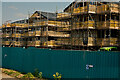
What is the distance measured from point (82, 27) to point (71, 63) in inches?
373

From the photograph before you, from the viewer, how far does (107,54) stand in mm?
11508

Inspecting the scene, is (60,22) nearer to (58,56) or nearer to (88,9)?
(88,9)

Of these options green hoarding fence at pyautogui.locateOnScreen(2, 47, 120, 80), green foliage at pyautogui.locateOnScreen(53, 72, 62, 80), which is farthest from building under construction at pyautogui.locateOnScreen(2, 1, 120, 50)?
green foliage at pyautogui.locateOnScreen(53, 72, 62, 80)

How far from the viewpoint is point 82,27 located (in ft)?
74.5

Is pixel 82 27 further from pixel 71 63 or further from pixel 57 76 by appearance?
pixel 71 63

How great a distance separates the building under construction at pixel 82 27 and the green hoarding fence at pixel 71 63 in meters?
7.13

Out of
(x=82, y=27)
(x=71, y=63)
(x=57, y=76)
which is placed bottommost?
(x=57, y=76)

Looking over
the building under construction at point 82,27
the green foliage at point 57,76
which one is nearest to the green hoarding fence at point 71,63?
the green foliage at point 57,76

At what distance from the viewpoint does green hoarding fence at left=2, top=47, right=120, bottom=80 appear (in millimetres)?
11367

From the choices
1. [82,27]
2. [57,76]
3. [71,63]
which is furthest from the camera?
[82,27]

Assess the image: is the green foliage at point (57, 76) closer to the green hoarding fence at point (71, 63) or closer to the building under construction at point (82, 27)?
the green hoarding fence at point (71, 63)

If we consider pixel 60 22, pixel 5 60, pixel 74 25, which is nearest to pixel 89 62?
pixel 74 25

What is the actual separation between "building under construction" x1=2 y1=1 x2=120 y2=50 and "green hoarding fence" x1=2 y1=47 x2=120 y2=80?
23.4ft

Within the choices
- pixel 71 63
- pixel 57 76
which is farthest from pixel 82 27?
pixel 71 63
